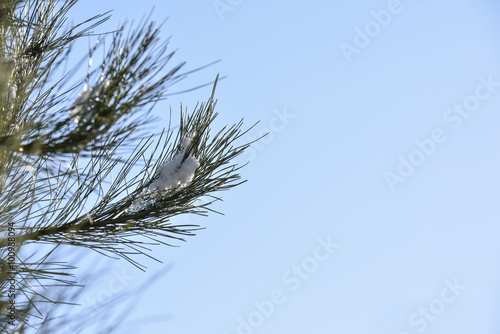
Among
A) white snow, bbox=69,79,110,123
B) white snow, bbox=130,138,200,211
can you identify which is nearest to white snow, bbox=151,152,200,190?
white snow, bbox=130,138,200,211

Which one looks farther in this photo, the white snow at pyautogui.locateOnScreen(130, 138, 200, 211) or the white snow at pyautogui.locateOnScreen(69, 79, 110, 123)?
the white snow at pyautogui.locateOnScreen(130, 138, 200, 211)

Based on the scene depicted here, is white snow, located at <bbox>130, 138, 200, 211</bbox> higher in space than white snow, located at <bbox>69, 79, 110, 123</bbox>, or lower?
lower

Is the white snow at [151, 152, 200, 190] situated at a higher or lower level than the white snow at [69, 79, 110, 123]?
lower

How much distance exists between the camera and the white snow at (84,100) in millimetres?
1688

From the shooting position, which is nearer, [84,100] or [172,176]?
[84,100]

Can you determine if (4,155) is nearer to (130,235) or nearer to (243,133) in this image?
(130,235)

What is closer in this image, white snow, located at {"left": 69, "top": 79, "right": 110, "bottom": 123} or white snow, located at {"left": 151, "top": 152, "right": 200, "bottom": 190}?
white snow, located at {"left": 69, "top": 79, "right": 110, "bottom": 123}

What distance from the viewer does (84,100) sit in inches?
69.4

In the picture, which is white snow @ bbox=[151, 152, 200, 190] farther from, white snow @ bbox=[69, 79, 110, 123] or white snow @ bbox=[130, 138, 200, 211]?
white snow @ bbox=[69, 79, 110, 123]

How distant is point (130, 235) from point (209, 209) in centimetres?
42

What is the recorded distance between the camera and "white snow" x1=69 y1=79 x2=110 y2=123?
169cm

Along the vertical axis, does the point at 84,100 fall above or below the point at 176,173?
above

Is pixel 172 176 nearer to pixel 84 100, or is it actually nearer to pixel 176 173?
pixel 176 173

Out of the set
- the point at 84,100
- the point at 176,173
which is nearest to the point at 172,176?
the point at 176,173
